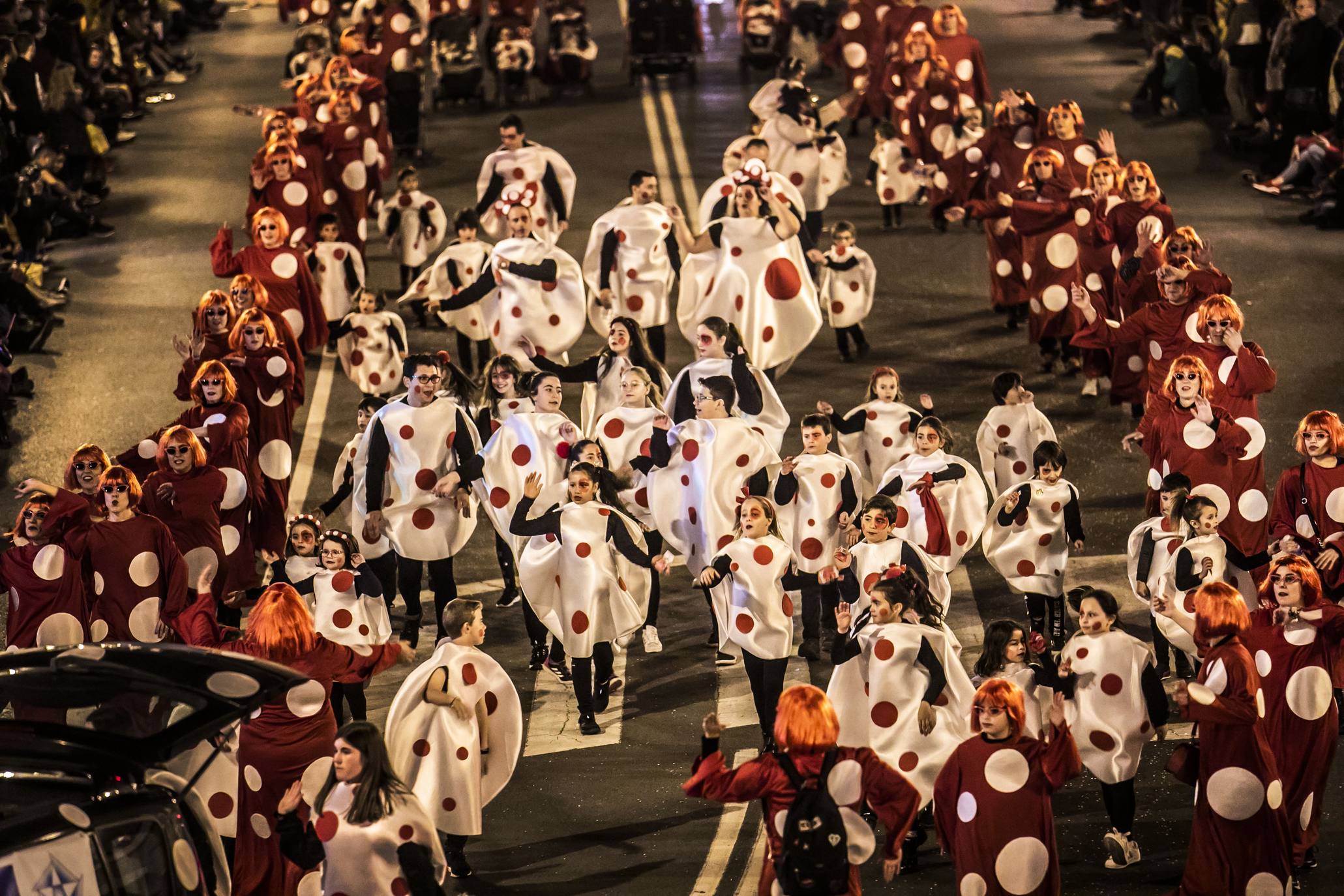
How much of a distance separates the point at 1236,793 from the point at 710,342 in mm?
5063

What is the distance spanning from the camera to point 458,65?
26.1 m

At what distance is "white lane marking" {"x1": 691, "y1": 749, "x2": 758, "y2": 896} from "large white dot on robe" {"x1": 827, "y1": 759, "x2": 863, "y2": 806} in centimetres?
173

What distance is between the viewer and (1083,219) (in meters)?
15.9

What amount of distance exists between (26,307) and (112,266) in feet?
7.43

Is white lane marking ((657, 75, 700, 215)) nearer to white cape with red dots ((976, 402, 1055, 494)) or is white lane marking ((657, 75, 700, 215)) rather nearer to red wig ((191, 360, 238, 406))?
white cape with red dots ((976, 402, 1055, 494))

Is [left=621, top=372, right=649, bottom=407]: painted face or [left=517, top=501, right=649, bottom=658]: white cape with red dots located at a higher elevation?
[left=621, top=372, right=649, bottom=407]: painted face

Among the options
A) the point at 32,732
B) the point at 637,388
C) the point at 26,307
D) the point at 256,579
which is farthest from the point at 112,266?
the point at 32,732

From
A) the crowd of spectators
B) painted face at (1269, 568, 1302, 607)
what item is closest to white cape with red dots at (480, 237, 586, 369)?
the crowd of spectators

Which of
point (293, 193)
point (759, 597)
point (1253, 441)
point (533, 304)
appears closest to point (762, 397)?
point (759, 597)

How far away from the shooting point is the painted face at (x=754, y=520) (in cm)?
1064

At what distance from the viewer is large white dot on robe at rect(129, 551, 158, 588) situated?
1078cm

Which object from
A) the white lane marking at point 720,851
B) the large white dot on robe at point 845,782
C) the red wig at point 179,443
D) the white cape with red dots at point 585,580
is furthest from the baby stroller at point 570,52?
the large white dot on robe at point 845,782

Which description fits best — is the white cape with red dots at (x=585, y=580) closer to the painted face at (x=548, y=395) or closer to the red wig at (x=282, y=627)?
the painted face at (x=548, y=395)

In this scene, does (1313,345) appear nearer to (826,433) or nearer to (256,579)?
(826,433)
